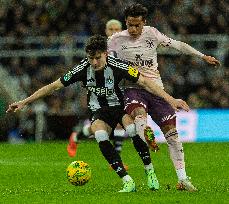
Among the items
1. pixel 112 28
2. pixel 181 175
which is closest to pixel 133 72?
pixel 181 175

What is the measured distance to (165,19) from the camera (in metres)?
24.1

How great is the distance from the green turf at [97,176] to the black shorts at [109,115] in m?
0.86

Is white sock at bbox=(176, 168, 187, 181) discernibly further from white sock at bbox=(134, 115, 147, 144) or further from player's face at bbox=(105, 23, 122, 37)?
player's face at bbox=(105, 23, 122, 37)

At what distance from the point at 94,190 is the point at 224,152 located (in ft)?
24.9

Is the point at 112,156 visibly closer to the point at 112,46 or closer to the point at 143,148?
the point at 143,148

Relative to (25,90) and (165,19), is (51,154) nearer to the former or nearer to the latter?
(25,90)

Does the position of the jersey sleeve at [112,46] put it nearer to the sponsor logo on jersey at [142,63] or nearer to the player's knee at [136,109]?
the sponsor logo on jersey at [142,63]

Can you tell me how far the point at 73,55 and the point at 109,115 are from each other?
487 inches

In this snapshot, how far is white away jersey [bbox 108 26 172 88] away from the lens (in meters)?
12.1

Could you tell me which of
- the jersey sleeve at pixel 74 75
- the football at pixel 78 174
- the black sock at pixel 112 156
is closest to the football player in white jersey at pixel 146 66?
the black sock at pixel 112 156

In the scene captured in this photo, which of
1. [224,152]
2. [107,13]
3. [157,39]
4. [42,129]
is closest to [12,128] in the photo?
[42,129]

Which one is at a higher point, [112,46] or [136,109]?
[112,46]

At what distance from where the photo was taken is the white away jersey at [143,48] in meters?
12.1

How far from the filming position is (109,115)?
11.3m
